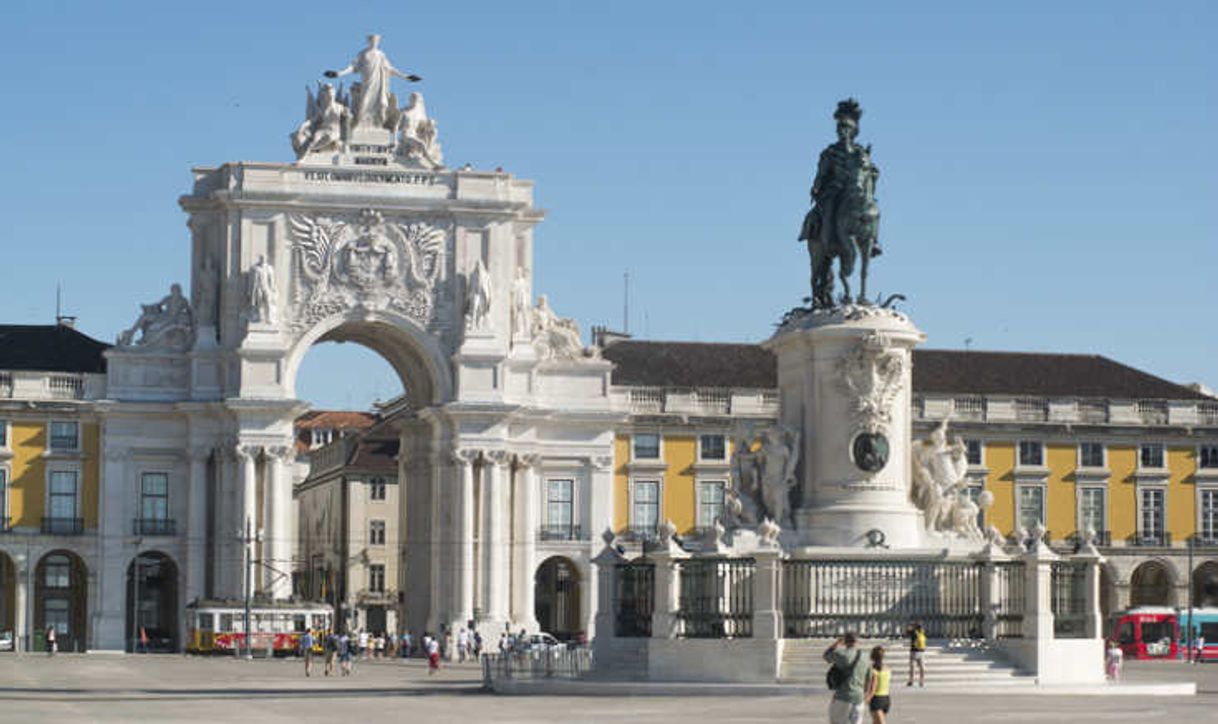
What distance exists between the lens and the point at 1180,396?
102625 mm

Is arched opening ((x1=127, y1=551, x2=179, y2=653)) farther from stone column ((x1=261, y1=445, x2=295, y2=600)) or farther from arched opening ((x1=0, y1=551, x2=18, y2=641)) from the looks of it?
stone column ((x1=261, y1=445, x2=295, y2=600))

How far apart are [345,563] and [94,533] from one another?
2923cm

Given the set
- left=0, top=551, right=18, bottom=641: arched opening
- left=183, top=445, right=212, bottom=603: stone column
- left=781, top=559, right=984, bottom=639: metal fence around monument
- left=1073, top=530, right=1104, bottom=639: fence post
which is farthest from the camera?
left=0, top=551, right=18, bottom=641: arched opening

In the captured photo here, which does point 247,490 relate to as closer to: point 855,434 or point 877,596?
point 855,434

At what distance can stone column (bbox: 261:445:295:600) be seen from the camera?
88.7 m

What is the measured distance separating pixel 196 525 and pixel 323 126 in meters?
14.3

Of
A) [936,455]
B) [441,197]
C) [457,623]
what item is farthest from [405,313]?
[936,455]

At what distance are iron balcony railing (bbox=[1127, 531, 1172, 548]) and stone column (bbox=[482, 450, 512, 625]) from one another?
24.3m

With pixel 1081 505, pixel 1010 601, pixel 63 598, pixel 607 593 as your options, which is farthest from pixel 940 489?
pixel 63 598

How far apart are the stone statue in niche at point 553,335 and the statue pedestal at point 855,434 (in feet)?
160

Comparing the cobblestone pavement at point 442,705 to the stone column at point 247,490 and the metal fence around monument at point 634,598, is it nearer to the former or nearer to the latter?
the metal fence around monument at point 634,598

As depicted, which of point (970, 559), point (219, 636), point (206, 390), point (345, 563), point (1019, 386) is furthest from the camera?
point (345, 563)

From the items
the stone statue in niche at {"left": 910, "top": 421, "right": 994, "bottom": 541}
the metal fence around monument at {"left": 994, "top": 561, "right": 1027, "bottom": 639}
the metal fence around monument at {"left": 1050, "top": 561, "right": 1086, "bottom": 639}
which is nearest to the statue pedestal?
the stone statue in niche at {"left": 910, "top": 421, "right": 994, "bottom": 541}

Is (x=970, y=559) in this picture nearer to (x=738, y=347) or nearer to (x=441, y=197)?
(x=441, y=197)
